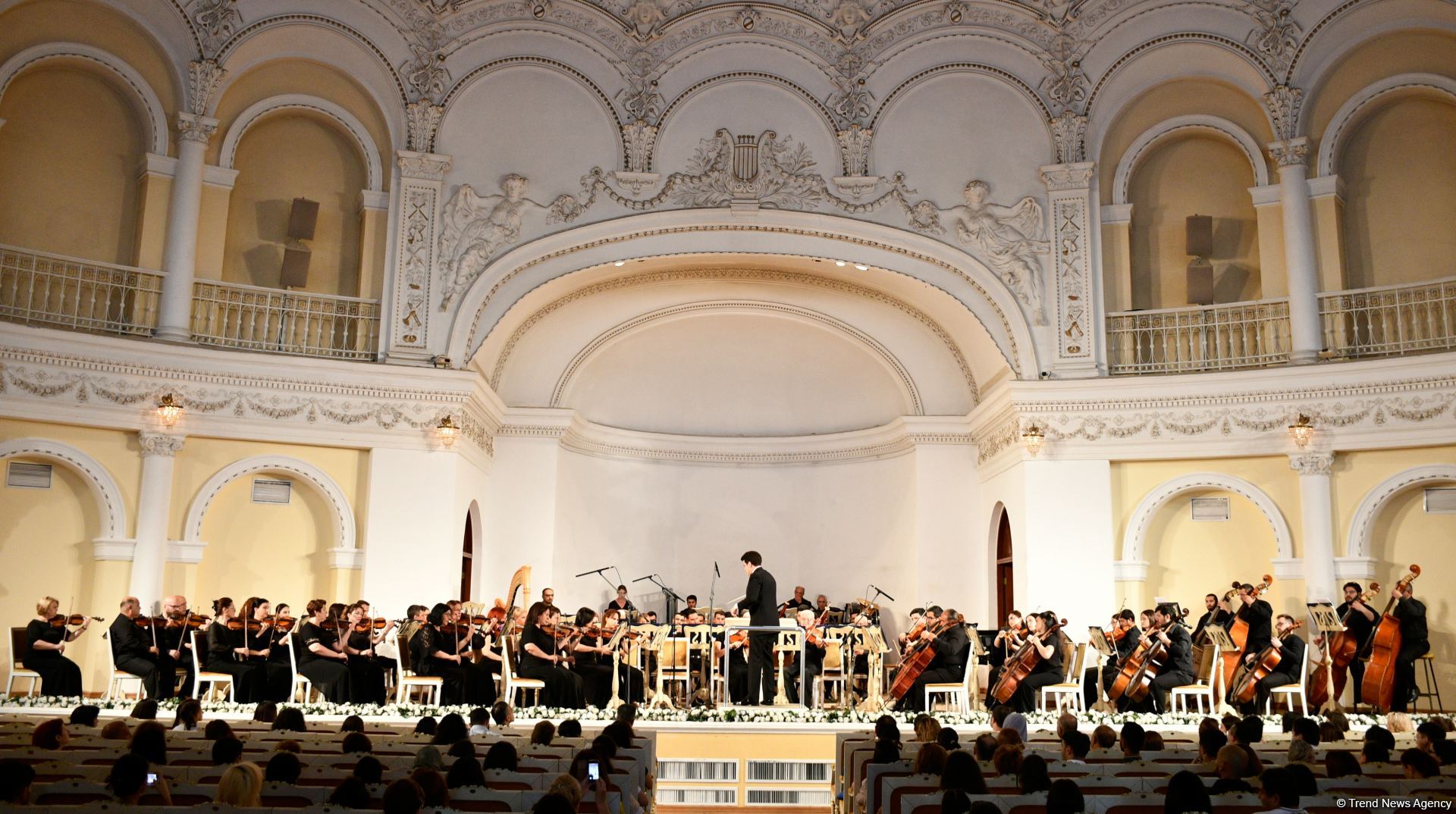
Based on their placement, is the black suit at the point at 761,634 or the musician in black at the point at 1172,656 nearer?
the musician in black at the point at 1172,656

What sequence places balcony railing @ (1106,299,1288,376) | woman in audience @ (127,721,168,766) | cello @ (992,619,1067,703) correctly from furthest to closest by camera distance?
balcony railing @ (1106,299,1288,376), cello @ (992,619,1067,703), woman in audience @ (127,721,168,766)

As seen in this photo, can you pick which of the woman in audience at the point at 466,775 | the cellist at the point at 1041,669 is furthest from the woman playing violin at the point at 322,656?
the woman in audience at the point at 466,775

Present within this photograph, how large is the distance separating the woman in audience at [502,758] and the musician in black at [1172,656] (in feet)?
27.5

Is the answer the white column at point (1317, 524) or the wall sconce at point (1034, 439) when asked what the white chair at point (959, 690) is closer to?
the wall sconce at point (1034, 439)

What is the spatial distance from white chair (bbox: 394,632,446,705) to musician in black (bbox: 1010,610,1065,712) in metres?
5.80

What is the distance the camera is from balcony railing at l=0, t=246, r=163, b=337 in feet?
44.4

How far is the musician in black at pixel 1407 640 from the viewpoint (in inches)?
468

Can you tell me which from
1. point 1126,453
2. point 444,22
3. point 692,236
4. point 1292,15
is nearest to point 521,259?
point 692,236

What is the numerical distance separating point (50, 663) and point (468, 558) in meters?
5.64

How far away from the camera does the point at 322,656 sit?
1211 cm

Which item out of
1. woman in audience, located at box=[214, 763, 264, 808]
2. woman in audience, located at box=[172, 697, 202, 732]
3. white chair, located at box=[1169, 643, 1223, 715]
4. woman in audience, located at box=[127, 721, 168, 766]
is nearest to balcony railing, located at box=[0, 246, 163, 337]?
woman in audience, located at box=[172, 697, 202, 732]

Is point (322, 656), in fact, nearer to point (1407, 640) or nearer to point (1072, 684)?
point (1072, 684)

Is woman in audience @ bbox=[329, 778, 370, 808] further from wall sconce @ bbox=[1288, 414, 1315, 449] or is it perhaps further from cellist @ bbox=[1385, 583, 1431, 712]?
wall sconce @ bbox=[1288, 414, 1315, 449]

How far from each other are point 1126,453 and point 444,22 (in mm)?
10060
